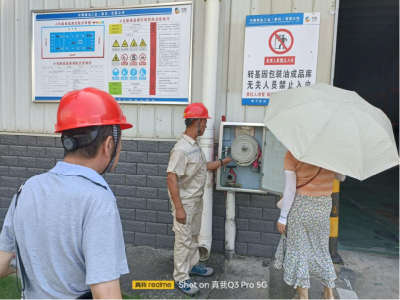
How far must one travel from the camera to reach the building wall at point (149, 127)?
12.5 feet

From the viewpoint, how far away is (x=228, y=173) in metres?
3.89

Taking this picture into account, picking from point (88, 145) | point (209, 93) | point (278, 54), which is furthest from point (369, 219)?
point (88, 145)

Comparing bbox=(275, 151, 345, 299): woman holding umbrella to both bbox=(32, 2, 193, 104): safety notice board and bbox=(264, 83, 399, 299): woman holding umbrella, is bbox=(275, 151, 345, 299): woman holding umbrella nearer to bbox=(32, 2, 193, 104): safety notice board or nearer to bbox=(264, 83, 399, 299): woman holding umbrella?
bbox=(264, 83, 399, 299): woman holding umbrella

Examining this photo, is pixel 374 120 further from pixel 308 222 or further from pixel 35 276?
pixel 35 276

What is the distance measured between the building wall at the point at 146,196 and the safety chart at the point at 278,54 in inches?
52.8

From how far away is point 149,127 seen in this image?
4.11 metres

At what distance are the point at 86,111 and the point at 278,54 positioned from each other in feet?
9.78

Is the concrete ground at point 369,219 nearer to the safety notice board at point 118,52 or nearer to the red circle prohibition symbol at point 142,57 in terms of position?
the safety notice board at point 118,52

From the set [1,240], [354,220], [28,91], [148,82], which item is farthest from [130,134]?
[354,220]

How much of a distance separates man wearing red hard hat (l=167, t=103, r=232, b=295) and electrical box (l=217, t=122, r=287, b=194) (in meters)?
0.65

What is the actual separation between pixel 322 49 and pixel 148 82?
7.15ft

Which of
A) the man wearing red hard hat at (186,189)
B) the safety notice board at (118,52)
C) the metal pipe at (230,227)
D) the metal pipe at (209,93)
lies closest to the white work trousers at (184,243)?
the man wearing red hard hat at (186,189)

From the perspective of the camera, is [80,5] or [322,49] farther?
[80,5]

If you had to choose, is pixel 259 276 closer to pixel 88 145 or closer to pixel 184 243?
pixel 184 243
